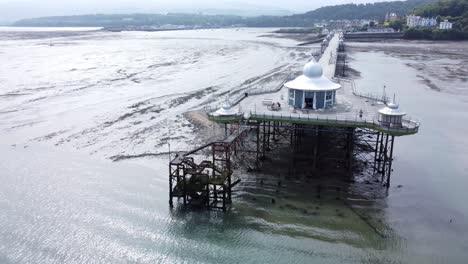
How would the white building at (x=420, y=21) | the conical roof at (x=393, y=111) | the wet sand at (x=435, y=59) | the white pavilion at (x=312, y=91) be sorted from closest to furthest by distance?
1. the conical roof at (x=393, y=111)
2. the white pavilion at (x=312, y=91)
3. the wet sand at (x=435, y=59)
4. the white building at (x=420, y=21)

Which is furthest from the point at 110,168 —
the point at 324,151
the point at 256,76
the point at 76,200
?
the point at 256,76

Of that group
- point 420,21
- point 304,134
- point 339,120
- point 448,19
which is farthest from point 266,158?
point 420,21

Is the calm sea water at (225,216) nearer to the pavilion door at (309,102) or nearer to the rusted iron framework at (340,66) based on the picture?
the pavilion door at (309,102)

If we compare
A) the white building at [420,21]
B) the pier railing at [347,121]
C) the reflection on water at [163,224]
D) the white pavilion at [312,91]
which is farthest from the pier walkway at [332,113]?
the white building at [420,21]

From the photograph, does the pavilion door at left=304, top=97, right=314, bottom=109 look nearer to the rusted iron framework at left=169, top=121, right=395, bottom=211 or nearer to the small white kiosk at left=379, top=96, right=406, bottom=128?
the rusted iron framework at left=169, top=121, right=395, bottom=211

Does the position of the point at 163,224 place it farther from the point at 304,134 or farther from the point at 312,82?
the point at 304,134

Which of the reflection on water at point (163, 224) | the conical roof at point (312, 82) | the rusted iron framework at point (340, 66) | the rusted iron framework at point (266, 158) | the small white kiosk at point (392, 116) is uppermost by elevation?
the conical roof at point (312, 82)
